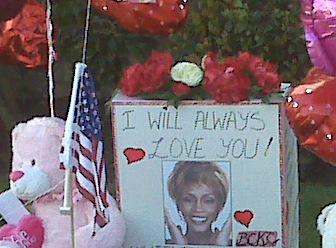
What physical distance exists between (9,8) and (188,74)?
1.61 feet

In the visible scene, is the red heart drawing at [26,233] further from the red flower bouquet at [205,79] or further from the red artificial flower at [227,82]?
the red artificial flower at [227,82]

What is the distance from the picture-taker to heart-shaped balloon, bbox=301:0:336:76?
1481 millimetres

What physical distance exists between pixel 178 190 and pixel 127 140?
17cm

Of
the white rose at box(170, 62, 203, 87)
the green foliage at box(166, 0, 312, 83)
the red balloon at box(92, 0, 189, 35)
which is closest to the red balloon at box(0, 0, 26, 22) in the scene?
the red balloon at box(92, 0, 189, 35)

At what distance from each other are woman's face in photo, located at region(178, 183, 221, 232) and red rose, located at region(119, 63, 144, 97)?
0.87 ft

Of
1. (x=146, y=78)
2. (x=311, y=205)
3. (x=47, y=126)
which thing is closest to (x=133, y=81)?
(x=146, y=78)

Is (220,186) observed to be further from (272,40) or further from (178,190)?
(272,40)

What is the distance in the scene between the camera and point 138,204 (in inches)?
78.0

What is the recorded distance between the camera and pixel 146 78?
1.91 metres

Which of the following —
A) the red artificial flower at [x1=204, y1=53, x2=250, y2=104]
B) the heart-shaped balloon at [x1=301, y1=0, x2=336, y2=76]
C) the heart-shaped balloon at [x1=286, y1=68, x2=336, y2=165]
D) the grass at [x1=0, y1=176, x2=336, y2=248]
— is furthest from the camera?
the grass at [x1=0, y1=176, x2=336, y2=248]

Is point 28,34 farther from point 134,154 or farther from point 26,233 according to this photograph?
point 26,233

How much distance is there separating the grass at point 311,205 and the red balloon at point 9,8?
50.5 inches

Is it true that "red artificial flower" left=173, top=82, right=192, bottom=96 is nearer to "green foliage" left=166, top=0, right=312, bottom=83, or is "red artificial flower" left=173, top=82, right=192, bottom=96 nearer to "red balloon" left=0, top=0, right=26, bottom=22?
"red balloon" left=0, top=0, right=26, bottom=22

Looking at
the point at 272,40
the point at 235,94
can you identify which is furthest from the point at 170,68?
the point at 272,40
